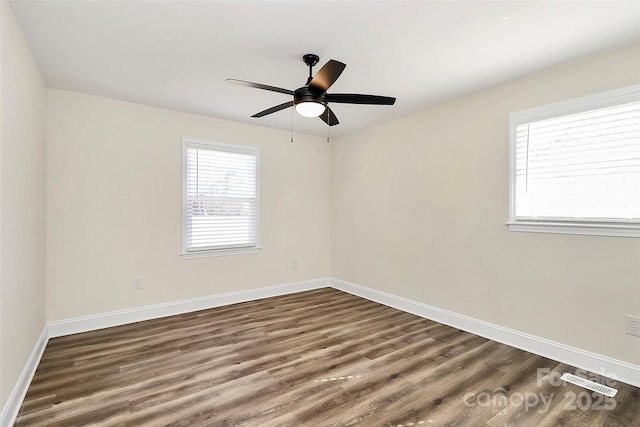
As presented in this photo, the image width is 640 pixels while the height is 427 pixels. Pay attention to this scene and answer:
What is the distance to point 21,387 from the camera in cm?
211

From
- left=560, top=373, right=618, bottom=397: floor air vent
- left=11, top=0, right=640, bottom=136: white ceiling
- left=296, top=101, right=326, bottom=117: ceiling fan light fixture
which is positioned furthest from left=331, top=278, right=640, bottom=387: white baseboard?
left=296, top=101, right=326, bottom=117: ceiling fan light fixture

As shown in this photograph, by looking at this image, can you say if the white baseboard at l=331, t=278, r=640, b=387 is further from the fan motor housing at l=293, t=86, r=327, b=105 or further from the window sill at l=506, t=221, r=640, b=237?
the fan motor housing at l=293, t=86, r=327, b=105

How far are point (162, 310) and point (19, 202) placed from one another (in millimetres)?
2065

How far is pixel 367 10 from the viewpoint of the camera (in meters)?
1.92

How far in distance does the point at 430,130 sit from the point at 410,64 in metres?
1.25

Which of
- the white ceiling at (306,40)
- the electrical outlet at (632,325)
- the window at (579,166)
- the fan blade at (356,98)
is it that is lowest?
the electrical outlet at (632,325)

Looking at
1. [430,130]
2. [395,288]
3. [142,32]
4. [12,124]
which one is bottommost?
[395,288]

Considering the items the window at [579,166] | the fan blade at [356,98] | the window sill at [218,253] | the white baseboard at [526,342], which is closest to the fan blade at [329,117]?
the fan blade at [356,98]

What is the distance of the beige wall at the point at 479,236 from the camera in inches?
95.8

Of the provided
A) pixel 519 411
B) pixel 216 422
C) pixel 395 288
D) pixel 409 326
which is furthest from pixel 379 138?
pixel 216 422

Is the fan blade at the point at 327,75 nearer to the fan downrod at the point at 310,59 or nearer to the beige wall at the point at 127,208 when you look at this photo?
the fan downrod at the point at 310,59

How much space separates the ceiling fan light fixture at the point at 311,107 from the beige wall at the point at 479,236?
182 centimetres

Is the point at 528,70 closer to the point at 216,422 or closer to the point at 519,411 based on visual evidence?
the point at 519,411

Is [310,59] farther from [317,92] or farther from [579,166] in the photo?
[579,166]
